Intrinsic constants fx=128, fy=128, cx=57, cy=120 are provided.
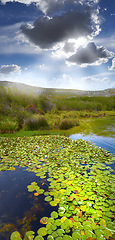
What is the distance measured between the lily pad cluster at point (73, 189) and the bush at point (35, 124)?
4759 mm

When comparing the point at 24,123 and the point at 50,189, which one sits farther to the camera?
the point at 24,123

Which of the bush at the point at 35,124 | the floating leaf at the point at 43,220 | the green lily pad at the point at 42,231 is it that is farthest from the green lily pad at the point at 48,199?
the bush at the point at 35,124

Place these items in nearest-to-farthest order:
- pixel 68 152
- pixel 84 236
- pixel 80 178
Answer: pixel 84 236 → pixel 80 178 → pixel 68 152

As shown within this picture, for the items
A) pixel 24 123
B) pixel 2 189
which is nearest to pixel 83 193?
pixel 2 189

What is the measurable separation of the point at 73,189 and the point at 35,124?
8.69m

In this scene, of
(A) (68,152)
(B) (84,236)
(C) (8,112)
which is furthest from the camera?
(C) (8,112)

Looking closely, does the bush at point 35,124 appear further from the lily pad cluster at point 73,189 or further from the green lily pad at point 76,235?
the green lily pad at point 76,235

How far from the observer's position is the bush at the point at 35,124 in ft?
37.6

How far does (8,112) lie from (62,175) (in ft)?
34.6

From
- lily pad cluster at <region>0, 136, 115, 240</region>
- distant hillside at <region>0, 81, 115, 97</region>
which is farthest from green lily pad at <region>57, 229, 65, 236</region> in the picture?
distant hillside at <region>0, 81, 115, 97</region>

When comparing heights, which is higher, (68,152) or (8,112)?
(8,112)

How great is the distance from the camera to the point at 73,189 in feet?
11.3

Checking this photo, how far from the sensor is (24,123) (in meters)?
11.9

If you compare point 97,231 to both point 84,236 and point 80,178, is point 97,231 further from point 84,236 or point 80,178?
point 80,178
